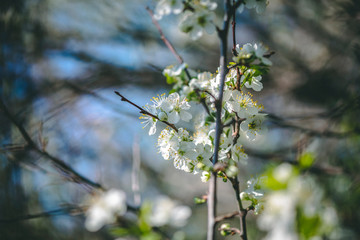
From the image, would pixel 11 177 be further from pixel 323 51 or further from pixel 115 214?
pixel 323 51

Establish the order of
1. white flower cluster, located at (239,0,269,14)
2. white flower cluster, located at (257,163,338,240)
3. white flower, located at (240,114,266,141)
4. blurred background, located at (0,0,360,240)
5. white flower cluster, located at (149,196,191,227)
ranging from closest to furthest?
1. white flower cluster, located at (257,163,338,240)
2. white flower cluster, located at (149,196,191,227)
3. white flower cluster, located at (239,0,269,14)
4. white flower, located at (240,114,266,141)
5. blurred background, located at (0,0,360,240)

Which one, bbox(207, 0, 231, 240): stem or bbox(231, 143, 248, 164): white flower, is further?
bbox(231, 143, 248, 164): white flower

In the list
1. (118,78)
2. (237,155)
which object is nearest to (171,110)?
(237,155)

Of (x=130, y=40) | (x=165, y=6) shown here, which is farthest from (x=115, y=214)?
(x=130, y=40)

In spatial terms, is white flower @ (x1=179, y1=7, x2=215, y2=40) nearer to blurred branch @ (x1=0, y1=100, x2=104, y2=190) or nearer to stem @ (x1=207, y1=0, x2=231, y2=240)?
stem @ (x1=207, y1=0, x2=231, y2=240)

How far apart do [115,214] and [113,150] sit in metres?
3.38

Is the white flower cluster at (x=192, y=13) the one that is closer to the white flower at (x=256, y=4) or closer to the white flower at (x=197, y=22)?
the white flower at (x=197, y=22)

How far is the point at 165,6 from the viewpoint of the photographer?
61 centimetres

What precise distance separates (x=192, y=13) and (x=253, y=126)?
1.29 feet

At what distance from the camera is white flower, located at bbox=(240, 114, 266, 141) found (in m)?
0.81

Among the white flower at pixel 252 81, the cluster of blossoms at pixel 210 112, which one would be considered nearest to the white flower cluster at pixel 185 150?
the cluster of blossoms at pixel 210 112

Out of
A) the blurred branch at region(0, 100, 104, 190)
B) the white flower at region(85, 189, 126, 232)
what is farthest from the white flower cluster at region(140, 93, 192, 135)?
the white flower at region(85, 189, 126, 232)

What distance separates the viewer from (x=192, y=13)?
2.07 ft

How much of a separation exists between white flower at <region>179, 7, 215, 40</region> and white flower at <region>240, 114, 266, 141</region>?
0.30m
